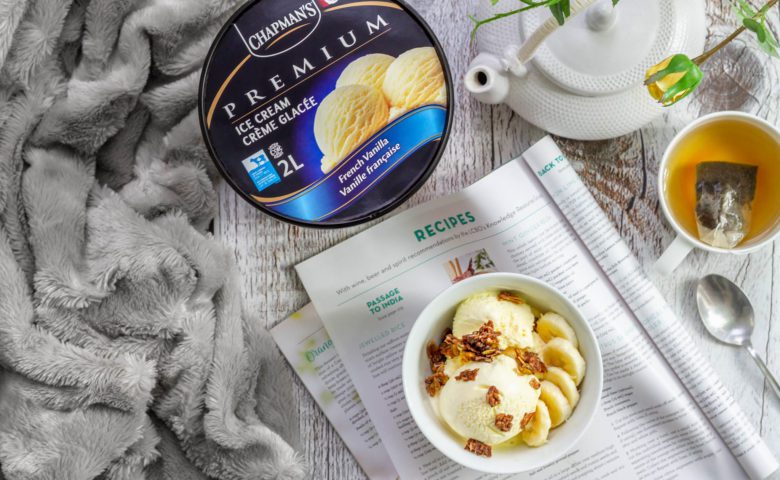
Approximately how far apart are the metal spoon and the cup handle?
70 millimetres

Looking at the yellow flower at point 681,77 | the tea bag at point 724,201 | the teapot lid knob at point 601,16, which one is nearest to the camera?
the yellow flower at point 681,77

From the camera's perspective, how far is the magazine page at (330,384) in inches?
33.0

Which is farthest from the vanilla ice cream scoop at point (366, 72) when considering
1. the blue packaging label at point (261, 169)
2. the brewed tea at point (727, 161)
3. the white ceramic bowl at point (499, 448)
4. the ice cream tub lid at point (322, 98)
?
the brewed tea at point (727, 161)

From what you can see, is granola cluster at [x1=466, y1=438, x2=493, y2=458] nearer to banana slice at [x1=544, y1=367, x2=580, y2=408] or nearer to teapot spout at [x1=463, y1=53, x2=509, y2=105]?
banana slice at [x1=544, y1=367, x2=580, y2=408]

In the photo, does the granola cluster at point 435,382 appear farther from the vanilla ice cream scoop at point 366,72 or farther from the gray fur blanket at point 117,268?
the vanilla ice cream scoop at point 366,72

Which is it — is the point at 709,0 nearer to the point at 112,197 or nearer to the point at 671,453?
the point at 671,453

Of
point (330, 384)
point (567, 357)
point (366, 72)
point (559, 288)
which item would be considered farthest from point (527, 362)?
point (366, 72)

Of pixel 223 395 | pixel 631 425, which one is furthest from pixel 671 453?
pixel 223 395

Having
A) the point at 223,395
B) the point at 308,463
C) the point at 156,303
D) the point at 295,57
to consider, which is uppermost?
the point at 295,57

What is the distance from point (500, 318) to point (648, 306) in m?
0.21

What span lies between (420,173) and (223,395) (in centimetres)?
32

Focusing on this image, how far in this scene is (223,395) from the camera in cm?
77

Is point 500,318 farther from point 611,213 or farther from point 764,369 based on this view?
point 764,369

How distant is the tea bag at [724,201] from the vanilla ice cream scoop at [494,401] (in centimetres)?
27
